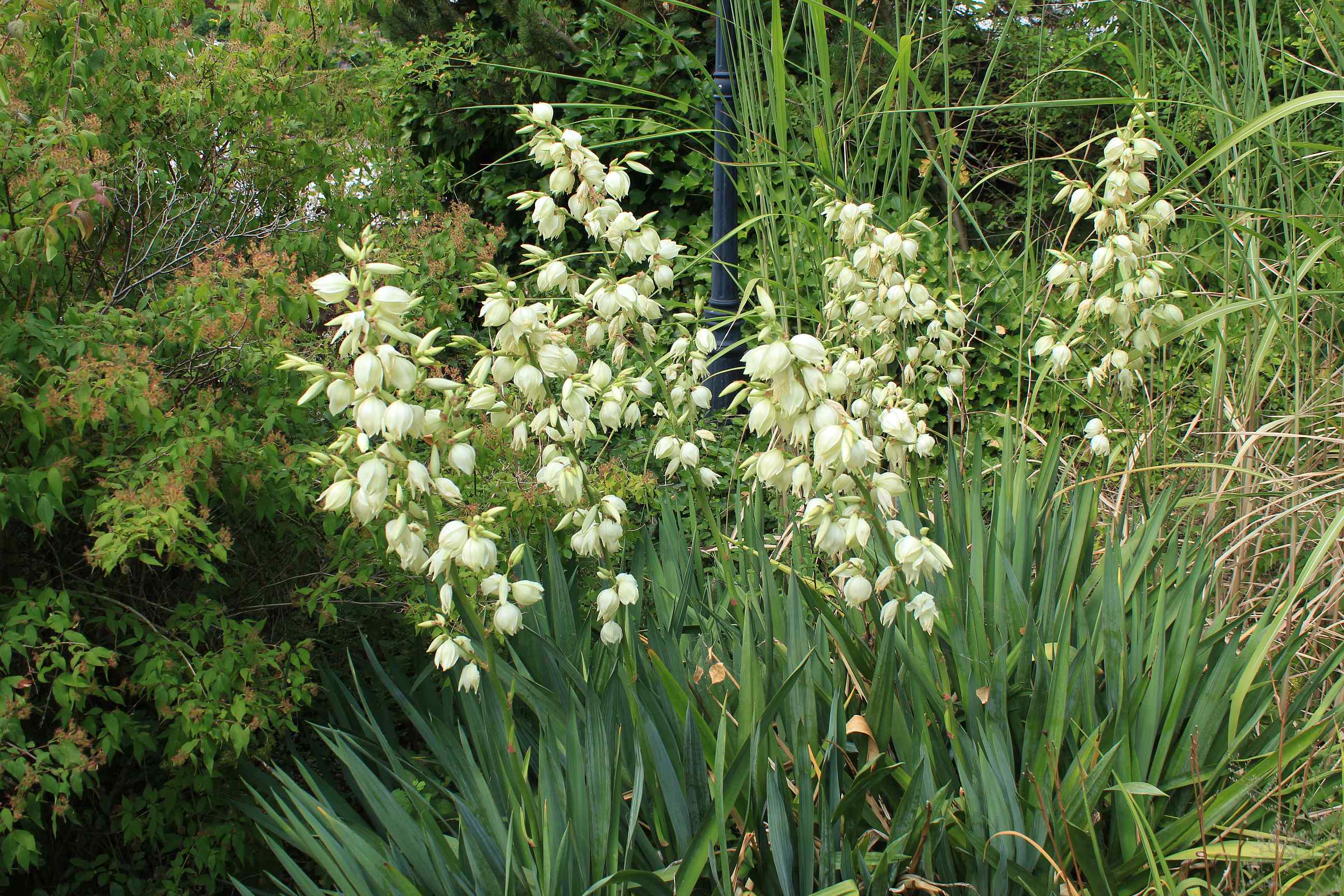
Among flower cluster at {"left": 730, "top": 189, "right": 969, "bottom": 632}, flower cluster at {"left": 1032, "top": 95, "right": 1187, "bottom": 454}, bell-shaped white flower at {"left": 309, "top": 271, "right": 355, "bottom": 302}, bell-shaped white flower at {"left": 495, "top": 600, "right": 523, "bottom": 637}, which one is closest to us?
bell-shaped white flower at {"left": 309, "top": 271, "right": 355, "bottom": 302}

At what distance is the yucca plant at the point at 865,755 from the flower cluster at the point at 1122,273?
0.52 m

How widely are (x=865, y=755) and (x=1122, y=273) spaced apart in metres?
1.31

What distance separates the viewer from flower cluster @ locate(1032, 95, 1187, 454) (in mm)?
2426

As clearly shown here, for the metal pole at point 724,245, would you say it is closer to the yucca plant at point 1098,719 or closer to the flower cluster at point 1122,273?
the flower cluster at point 1122,273

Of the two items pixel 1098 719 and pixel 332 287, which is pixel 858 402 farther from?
pixel 332 287

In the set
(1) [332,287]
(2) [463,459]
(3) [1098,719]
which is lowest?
(3) [1098,719]

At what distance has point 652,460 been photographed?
13.2 feet

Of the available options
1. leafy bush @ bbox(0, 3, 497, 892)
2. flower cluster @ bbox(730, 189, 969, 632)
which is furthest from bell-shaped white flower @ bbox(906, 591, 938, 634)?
leafy bush @ bbox(0, 3, 497, 892)

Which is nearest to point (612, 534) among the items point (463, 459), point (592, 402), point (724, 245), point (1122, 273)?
point (592, 402)

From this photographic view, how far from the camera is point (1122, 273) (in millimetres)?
2439

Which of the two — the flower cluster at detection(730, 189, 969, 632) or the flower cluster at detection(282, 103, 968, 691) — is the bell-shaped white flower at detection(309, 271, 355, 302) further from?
the flower cluster at detection(730, 189, 969, 632)

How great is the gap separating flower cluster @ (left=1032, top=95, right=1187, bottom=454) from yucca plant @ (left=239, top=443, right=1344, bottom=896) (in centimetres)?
52

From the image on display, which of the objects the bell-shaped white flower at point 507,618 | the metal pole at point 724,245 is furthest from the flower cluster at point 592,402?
the metal pole at point 724,245

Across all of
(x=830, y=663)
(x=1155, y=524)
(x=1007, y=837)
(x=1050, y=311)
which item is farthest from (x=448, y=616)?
(x=1050, y=311)
